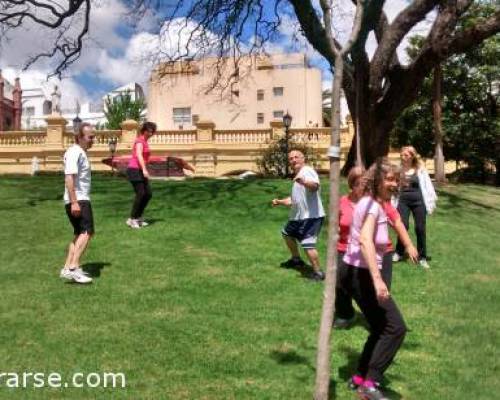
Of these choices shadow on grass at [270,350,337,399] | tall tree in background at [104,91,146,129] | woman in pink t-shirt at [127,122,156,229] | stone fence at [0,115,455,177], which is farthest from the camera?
tall tree in background at [104,91,146,129]

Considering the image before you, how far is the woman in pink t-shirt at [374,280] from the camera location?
4629 millimetres

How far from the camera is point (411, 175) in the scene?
31.3ft

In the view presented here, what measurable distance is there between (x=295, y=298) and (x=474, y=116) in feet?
83.1

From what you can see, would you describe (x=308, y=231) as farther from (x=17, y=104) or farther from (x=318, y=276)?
(x=17, y=104)

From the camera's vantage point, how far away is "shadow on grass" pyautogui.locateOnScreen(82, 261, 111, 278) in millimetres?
8242

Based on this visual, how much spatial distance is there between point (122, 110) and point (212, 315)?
2506 inches

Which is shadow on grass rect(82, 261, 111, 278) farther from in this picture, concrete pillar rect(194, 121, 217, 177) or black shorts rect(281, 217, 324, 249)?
concrete pillar rect(194, 121, 217, 177)

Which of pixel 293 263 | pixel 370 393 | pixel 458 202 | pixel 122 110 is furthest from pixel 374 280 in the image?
pixel 122 110

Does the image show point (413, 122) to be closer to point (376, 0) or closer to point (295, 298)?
point (376, 0)

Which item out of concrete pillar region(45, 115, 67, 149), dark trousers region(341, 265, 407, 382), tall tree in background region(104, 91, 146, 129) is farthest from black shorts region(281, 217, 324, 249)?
tall tree in background region(104, 91, 146, 129)

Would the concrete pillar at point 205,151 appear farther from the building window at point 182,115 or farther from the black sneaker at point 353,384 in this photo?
the black sneaker at point 353,384

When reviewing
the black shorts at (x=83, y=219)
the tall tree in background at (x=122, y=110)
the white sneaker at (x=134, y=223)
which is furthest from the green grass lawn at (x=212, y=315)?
the tall tree in background at (x=122, y=110)

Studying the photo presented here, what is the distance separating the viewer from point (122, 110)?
68000mm

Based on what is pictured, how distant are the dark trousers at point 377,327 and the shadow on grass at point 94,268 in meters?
4.28
